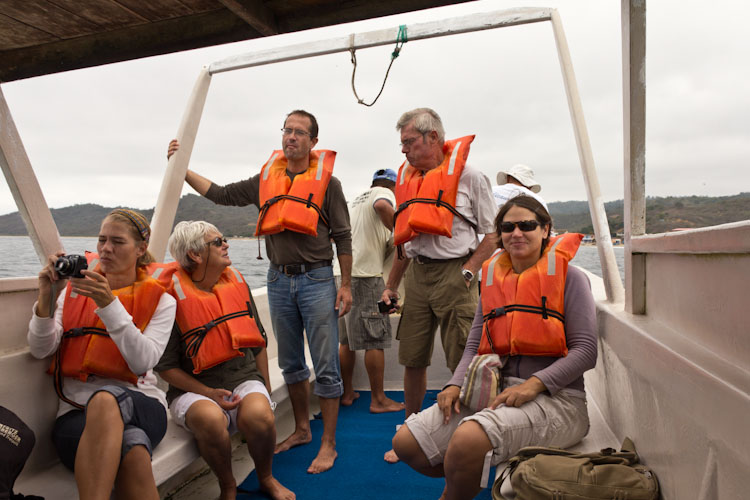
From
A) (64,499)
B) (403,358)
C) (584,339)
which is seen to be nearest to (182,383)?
(64,499)

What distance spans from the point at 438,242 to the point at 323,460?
1293 mm

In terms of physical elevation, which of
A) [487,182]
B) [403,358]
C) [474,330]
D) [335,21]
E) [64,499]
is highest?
[335,21]

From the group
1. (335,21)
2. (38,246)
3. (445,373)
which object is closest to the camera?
(335,21)

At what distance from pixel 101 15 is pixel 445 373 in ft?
11.5

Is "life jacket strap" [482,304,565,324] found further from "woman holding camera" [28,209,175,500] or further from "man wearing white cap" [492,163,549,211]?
"man wearing white cap" [492,163,549,211]

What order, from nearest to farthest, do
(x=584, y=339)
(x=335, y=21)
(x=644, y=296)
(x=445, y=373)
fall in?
(x=335, y=21) < (x=584, y=339) < (x=644, y=296) < (x=445, y=373)

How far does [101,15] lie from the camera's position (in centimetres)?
197

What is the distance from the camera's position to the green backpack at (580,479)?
160 centimetres

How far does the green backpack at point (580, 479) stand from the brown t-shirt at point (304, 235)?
162 centimetres

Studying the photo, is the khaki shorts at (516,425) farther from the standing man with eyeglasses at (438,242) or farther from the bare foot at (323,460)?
the bare foot at (323,460)

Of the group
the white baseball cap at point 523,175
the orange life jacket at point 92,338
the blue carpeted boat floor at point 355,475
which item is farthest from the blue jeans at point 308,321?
the white baseball cap at point 523,175

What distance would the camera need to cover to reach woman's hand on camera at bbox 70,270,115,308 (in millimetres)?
1950

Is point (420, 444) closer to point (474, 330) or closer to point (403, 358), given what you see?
point (474, 330)

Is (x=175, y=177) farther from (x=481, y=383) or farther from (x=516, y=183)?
(x=516, y=183)
